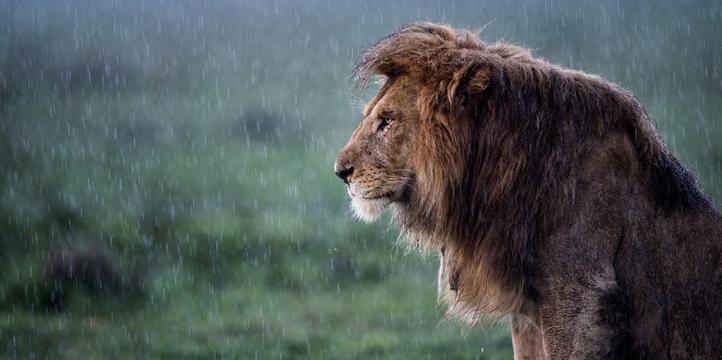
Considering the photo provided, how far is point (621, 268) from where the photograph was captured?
4.46 metres

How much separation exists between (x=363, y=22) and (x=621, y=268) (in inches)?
666

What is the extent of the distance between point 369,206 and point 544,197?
784 millimetres

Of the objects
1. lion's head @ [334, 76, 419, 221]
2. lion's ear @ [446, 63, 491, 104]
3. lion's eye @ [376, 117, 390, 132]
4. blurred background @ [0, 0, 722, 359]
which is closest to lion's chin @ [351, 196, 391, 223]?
lion's head @ [334, 76, 419, 221]

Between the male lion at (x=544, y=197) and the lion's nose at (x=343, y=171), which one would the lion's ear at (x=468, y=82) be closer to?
the male lion at (x=544, y=197)

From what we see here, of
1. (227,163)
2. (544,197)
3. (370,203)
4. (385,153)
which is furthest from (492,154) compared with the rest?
(227,163)

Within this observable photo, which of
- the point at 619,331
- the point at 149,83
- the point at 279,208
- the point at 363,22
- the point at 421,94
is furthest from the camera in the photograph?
the point at 363,22

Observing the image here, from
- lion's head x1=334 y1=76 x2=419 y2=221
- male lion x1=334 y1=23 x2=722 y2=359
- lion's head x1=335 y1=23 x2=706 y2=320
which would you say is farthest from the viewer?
lion's head x1=334 y1=76 x2=419 y2=221

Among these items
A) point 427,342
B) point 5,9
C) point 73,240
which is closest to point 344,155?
point 427,342

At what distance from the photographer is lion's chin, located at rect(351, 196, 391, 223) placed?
15.6 feet

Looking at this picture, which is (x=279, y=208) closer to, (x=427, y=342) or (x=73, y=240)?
(x=73, y=240)

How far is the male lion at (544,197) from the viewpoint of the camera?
4398 mm

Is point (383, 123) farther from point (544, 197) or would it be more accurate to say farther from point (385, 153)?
point (544, 197)

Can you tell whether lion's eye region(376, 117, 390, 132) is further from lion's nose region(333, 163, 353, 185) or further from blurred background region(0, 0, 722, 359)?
blurred background region(0, 0, 722, 359)

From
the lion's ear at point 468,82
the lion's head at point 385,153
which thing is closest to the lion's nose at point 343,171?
the lion's head at point 385,153
